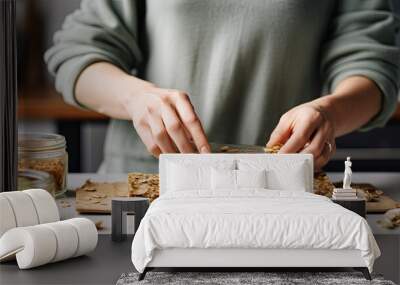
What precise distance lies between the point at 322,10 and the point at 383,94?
0.70 m

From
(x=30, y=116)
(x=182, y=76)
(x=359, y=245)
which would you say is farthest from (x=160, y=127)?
(x=359, y=245)

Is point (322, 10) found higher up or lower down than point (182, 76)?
higher up

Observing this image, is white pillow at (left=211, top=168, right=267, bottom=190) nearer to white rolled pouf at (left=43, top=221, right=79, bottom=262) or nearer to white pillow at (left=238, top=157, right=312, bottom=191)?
white pillow at (left=238, top=157, right=312, bottom=191)

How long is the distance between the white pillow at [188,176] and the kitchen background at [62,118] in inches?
28.3

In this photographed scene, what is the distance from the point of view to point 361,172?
5492 mm

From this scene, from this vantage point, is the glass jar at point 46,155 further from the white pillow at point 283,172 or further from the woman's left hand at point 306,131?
the woman's left hand at point 306,131

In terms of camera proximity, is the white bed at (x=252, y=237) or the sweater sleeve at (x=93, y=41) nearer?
the white bed at (x=252, y=237)

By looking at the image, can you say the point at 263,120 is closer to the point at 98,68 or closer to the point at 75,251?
the point at 98,68

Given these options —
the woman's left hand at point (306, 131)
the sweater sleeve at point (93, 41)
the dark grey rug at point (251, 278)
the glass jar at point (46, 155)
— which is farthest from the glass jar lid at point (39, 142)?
the dark grey rug at point (251, 278)

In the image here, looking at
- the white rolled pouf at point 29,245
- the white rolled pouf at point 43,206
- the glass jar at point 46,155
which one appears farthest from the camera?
the glass jar at point 46,155

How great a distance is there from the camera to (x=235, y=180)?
486cm

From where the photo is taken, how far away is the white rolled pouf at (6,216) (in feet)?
14.3

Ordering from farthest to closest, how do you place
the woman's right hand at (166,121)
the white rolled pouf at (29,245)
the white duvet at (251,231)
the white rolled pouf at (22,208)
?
the woman's right hand at (166,121), the white rolled pouf at (22,208), the white rolled pouf at (29,245), the white duvet at (251,231)

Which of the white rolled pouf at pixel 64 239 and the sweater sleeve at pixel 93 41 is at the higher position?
the sweater sleeve at pixel 93 41
